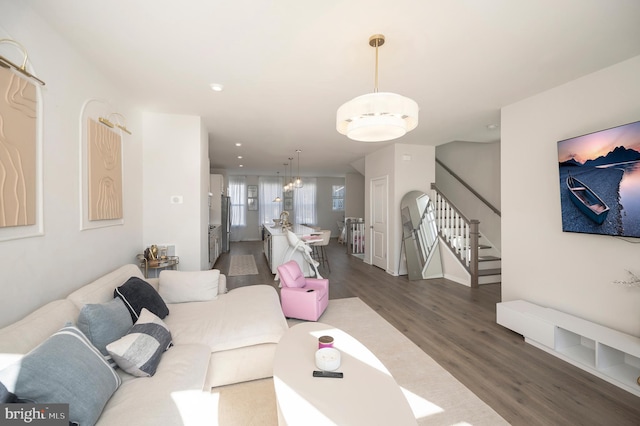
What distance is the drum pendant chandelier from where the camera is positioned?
1.58 meters

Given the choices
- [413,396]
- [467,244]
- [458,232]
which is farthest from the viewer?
[458,232]

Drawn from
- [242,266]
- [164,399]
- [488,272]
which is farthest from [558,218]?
[242,266]

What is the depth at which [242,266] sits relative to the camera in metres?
6.24

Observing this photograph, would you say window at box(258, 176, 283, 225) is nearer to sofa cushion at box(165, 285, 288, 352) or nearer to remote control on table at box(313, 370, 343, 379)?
sofa cushion at box(165, 285, 288, 352)

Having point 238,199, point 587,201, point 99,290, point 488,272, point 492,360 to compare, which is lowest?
point 492,360

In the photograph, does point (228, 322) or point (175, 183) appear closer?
point (228, 322)

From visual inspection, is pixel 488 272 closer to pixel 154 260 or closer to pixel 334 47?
pixel 334 47

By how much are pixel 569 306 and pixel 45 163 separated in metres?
4.86

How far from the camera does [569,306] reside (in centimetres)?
268

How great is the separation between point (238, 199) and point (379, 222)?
683 centimetres

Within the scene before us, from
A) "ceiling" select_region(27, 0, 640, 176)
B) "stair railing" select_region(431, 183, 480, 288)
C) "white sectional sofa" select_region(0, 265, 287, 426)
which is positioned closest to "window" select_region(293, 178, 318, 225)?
"stair railing" select_region(431, 183, 480, 288)

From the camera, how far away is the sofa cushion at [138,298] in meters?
1.98

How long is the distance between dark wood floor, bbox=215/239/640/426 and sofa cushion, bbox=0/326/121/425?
2419 mm

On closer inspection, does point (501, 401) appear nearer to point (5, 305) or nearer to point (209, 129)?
point (5, 305)
